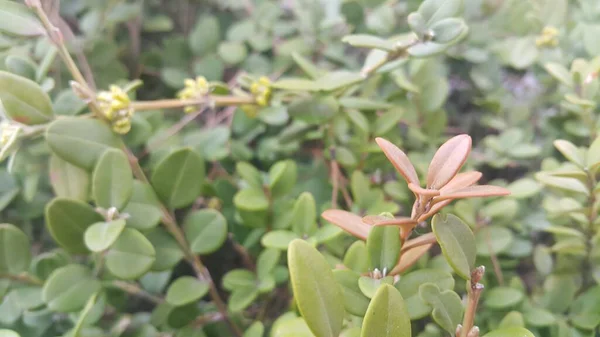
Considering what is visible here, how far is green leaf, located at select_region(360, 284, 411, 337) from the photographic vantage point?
1.40 ft

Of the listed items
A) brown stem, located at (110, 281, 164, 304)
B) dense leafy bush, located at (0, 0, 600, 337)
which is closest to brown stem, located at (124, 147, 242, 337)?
dense leafy bush, located at (0, 0, 600, 337)

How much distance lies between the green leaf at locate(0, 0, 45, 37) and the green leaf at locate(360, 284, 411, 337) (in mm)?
539

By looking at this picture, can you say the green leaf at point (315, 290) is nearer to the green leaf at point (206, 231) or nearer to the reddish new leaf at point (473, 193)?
the reddish new leaf at point (473, 193)

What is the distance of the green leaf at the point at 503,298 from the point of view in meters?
0.66

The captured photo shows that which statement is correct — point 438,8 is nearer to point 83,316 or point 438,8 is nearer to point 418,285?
point 418,285

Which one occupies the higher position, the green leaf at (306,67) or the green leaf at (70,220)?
the green leaf at (306,67)

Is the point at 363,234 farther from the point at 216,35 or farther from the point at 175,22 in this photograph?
the point at 175,22

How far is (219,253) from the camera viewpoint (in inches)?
38.8

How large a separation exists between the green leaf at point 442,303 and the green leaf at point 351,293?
0.06 meters

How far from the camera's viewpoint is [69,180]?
0.71m

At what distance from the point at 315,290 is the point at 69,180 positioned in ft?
1.42

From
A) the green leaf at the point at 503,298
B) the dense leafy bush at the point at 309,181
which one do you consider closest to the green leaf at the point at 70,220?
the dense leafy bush at the point at 309,181

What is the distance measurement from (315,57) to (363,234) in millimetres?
610

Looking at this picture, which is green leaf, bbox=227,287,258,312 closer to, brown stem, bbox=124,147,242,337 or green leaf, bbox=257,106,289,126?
brown stem, bbox=124,147,242,337
